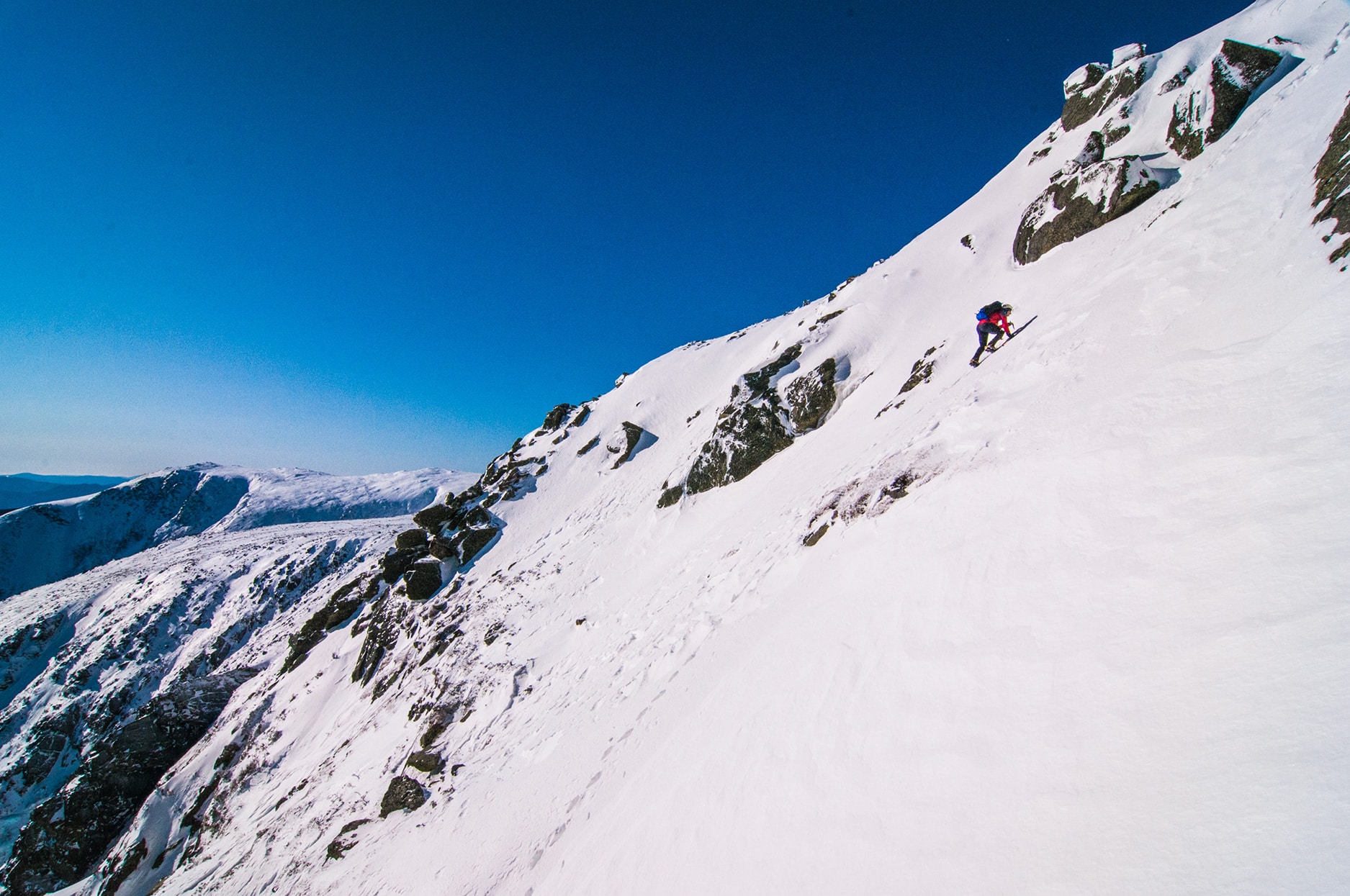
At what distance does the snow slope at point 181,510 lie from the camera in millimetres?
114188

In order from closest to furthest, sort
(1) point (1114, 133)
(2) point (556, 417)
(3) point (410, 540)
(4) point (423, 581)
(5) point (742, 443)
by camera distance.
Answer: (1) point (1114, 133) < (5) point (742, 443) < (4) point (423, 581) < (3) point (410, 540) < (2) point (556, 417)

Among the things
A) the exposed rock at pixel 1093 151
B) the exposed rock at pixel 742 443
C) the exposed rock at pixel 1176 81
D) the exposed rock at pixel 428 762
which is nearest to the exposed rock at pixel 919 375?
the exposed rock at pixel 742 443

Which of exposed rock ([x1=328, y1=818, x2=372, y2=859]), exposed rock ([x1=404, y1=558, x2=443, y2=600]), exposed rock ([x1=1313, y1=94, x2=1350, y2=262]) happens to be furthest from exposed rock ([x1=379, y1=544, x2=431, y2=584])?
exposed rock ([x1=1313, y1=94, x2=1350, y2=262])

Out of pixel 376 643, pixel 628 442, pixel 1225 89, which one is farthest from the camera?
pixel 628 442

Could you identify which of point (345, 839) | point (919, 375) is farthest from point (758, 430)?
point (345, 839)

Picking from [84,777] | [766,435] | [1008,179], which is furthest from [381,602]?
[1008,179]

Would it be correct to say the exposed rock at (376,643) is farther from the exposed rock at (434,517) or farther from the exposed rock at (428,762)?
the exposed rock at (428,762)

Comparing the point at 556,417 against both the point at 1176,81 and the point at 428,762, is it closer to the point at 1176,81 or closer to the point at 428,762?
the point at 428,762

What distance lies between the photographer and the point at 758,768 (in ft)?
17.8

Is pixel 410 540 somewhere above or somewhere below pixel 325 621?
above

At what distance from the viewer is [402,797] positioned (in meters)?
12.3

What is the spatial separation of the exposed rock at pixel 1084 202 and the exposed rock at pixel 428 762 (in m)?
25.2

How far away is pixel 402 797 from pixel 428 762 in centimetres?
95

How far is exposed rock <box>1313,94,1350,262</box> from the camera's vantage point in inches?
233
